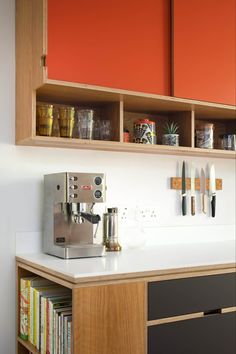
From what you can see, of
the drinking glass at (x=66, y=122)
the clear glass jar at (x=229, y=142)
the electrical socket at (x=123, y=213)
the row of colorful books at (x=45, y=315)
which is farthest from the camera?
the clear glass jar at (x=229, y=142)

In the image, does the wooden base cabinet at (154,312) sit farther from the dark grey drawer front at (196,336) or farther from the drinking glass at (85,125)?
the drinking glass at (85,125)

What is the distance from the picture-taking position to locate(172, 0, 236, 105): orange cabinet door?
2443 millimetres

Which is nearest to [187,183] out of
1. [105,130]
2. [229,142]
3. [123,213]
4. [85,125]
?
[229,142]

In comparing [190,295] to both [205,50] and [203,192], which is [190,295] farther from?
[205,50]

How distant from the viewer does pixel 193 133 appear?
2.60m

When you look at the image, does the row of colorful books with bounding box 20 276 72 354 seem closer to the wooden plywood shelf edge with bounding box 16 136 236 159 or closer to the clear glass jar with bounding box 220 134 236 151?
the wooden plywood shelf edge with bounding box 16 136 236 159

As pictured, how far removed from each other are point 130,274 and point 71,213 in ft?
1.76

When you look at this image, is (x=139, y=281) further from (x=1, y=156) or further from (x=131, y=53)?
(x=131, y=53)

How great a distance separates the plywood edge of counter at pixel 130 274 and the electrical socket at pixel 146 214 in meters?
0.74

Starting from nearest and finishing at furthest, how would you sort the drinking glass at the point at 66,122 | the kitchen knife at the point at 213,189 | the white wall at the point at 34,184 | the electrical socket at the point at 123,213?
the drinking glass at the point at 66,122
the white wall at the point at 34,184
the electrical socket at the point at 123,213
the kitchen knife at the point at 213,189

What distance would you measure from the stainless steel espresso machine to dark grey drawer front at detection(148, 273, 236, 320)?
422mm

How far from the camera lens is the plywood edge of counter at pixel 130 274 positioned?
1.71 m

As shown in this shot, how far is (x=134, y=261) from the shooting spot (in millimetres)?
2072

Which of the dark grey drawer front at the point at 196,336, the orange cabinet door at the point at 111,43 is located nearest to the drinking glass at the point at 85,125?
the orange cabinet door at the point at 111,43
